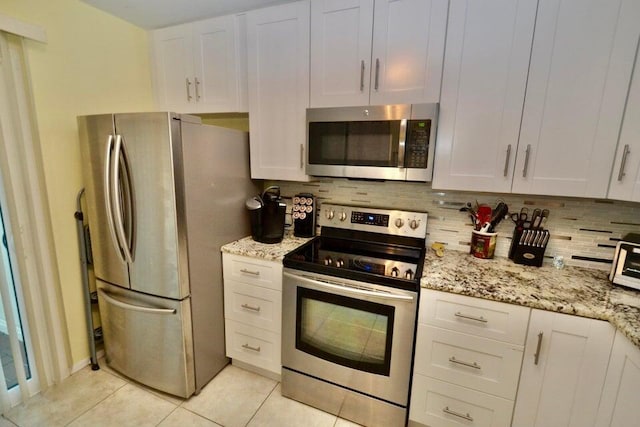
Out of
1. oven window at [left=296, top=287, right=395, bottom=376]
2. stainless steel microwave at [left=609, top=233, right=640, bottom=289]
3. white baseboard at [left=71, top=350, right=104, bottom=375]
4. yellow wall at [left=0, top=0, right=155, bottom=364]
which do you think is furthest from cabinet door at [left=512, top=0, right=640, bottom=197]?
white baseboard at [left=71, top=350, right=104, bottom=375]

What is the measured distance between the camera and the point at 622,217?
147cm

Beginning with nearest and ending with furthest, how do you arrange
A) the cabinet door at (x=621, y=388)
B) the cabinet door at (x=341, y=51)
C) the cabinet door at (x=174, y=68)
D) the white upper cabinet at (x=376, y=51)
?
the cabinet door at (x=621, y=388), the white upper cabinet at (x=376, y=51), the cabinet door at (x=341, y=51), the cabinet door at (x=174, y=68)

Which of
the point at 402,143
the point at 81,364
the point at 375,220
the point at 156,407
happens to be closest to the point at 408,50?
the point at 402,143

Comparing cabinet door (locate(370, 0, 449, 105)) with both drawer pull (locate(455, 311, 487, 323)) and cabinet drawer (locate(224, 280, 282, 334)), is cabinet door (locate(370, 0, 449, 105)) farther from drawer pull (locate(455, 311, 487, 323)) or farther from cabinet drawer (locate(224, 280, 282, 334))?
cabinet drawer (locate(224, 280, 282, 334))

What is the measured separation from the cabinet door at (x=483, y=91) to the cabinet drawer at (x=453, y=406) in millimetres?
992

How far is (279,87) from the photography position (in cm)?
174

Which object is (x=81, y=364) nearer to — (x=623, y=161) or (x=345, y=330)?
(x=345, y=330)

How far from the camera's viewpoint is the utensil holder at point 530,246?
1.52 meters

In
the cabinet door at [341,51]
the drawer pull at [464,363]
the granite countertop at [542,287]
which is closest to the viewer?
the granite countertop at [542,287]

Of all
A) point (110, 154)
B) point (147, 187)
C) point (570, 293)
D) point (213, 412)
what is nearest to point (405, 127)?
point (570, 293)

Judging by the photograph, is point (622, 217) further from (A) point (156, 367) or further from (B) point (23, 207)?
(B) point (23, 207)

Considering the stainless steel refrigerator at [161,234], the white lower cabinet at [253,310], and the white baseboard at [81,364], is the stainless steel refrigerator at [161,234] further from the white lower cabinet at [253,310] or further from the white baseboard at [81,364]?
the white baseboard at [81,364]

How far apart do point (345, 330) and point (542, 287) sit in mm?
952

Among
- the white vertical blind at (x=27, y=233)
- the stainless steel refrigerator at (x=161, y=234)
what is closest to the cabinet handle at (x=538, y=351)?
the stainless steel refrigerator at (x=161, y=234)
